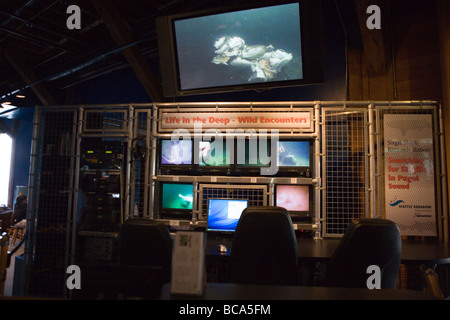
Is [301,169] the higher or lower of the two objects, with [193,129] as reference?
lower

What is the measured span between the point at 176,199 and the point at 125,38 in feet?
10.7

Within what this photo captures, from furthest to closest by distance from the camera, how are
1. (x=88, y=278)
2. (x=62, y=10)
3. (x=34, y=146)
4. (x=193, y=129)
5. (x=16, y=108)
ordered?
(x=16, y=108) < (x=62, y=10) < (x=34, y=146) < (x=193, y=129) < (x=88, y=278)

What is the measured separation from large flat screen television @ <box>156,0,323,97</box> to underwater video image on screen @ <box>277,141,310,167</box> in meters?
0.78

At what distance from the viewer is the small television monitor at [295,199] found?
12.2 feet

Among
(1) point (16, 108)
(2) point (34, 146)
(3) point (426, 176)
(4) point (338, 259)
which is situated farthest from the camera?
(1) point (16, 108)

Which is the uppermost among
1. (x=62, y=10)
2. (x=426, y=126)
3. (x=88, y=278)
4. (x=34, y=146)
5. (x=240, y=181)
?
(x=62, y=10)

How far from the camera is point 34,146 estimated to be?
427 centimetres

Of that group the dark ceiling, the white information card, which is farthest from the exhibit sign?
the white information card

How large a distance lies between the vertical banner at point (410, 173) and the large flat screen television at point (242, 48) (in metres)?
1.33

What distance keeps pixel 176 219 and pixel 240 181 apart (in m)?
1.05

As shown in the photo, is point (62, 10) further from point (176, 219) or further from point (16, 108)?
point (16, 108)

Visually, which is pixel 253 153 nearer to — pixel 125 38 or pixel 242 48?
pixel 242 48

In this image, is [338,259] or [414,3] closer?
[338,259]
